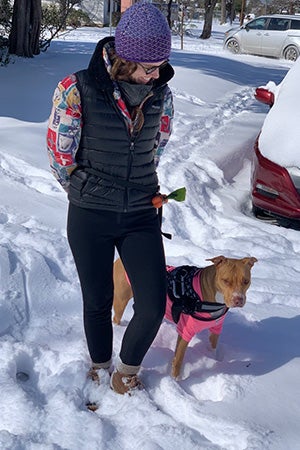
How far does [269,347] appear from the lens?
341 centimetres

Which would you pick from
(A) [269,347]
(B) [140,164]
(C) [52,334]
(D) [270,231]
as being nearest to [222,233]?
(D) [270,231]

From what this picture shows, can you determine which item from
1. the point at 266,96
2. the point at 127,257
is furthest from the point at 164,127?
the point at 266,96

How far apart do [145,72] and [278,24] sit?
20.4 meters

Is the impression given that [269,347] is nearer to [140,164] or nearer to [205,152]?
[140,164]

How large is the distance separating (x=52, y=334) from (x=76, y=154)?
4.01ft

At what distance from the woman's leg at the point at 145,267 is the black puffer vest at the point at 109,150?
9 centimetres

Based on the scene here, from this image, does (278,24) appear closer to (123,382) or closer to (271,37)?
(271,37)

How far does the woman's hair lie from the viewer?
8.09 ft

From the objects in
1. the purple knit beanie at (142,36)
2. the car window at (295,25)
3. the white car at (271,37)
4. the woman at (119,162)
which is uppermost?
the purple knit beanie at (142,36)

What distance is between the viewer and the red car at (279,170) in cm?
537

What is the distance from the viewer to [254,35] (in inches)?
845

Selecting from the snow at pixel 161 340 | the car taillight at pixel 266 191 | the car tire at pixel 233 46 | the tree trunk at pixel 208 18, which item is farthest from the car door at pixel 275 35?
the car taillight at pixel 266 191

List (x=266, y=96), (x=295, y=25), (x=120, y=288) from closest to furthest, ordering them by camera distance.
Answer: (x=120, y=288)
(x=266, y=96)
(x=295, y=25)

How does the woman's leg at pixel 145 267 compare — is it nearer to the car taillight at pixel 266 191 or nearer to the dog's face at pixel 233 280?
the dog's face at pixel 233 280
